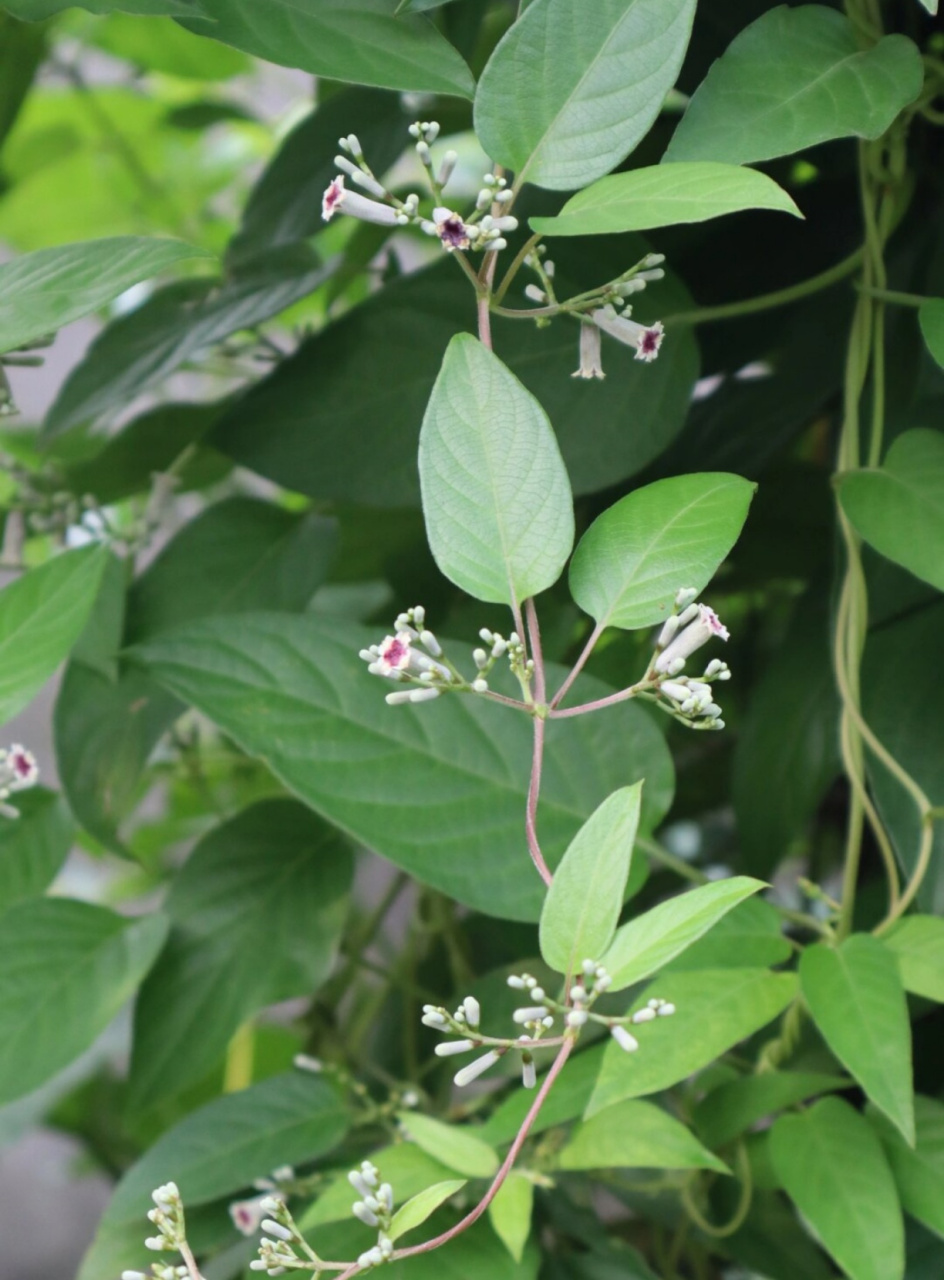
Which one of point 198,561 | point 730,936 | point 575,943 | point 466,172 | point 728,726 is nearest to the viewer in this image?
point 575,943

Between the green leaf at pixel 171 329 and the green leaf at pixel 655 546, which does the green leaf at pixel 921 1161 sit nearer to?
the green leaf at pixel 655 546

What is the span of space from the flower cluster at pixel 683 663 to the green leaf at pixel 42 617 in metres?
0.13

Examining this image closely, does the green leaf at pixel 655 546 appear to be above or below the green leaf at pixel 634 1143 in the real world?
above

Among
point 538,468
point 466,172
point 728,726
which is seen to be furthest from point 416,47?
point 466,172

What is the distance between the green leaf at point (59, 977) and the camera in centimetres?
34

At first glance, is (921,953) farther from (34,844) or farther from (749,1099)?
(34,844)

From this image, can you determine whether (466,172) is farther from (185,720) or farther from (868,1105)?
(868,1105)

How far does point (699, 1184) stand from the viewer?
355mm

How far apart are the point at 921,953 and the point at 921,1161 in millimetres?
50

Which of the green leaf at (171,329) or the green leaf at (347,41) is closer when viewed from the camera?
the green leaf at (347,41)

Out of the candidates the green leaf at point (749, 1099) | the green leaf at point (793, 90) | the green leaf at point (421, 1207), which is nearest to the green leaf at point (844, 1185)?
the green leaf at point (749, 1099)

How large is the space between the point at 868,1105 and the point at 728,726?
263mm

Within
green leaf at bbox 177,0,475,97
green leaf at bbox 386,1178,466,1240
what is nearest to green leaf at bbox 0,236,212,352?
green leaf at bbox 177,0,475,97

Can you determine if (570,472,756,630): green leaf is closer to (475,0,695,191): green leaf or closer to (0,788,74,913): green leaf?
(475,0,695,191): green leaf
